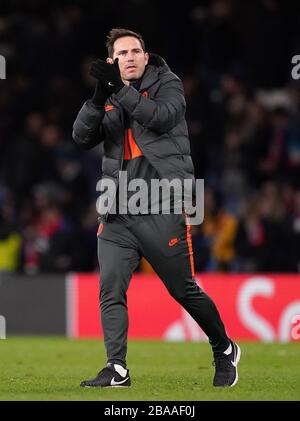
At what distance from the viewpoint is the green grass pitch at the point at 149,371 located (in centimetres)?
728

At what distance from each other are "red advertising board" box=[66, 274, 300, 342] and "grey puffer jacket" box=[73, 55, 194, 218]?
18.9 ft

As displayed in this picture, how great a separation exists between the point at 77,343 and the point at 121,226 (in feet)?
16.9

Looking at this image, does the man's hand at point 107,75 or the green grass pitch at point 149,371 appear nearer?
the green grass pitch at point 149,371

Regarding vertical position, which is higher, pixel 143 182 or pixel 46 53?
pixel 46 53

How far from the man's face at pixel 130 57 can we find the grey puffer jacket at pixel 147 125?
3.5 inches

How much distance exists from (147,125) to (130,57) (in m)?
0.52

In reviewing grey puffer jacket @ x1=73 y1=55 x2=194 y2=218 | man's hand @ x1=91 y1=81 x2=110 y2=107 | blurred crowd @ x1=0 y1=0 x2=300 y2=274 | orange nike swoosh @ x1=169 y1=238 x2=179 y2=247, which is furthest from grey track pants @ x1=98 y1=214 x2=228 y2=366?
blurred crowd @ x1=0 y1=0 x2=300 y2=274

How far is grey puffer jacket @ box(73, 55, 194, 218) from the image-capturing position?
753 cm

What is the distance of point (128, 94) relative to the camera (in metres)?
7.50

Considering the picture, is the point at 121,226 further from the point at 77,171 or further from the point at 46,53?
the point at 46,53

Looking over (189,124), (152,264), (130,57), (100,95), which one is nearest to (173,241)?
(152,264)

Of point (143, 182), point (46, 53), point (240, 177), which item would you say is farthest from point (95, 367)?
point (46, 53)

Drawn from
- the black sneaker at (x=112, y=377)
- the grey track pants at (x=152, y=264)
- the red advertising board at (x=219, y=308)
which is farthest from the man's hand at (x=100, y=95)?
the red advertising board at (x=219, y=308)

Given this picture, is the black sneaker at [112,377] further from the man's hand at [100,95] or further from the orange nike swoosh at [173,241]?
the man's hand at [100,95]
